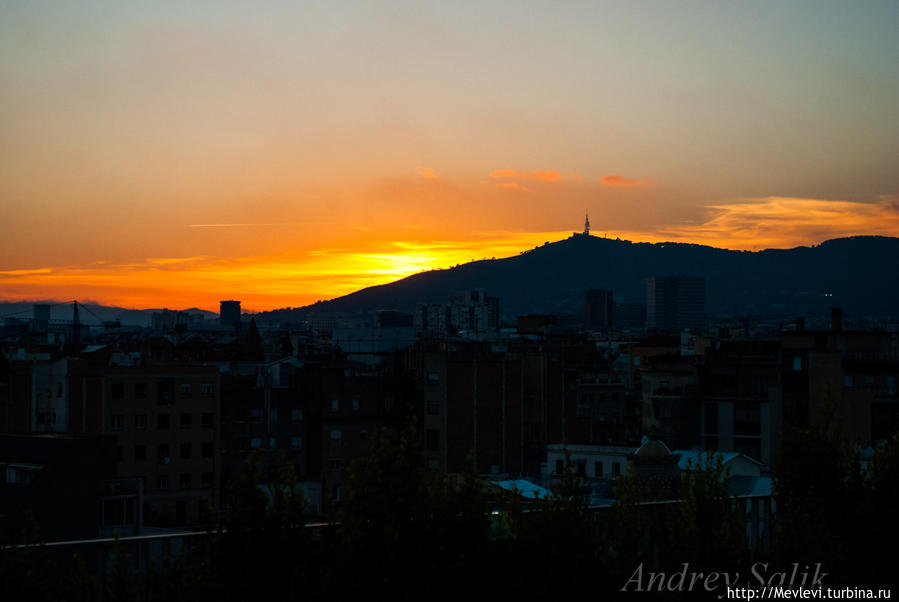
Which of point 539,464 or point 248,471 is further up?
point 248,471

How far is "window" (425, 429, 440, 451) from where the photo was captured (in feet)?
167

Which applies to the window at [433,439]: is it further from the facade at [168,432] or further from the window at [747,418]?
the window at [747,418]

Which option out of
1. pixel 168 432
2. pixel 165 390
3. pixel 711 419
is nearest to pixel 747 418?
pixel 711 419

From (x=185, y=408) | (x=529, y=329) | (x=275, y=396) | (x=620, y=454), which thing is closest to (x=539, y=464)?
(x=620, y=454)

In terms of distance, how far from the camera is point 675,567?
41.1ft

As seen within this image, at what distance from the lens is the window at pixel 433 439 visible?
51.0 metres

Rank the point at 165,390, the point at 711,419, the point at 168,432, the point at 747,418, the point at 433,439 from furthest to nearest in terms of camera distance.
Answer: the point at 711,419 < the point at 747,418 < the point at 433,439 < the point at 165,390 < the point at 168,432

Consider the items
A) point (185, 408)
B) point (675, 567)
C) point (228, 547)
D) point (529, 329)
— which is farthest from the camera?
point (529, 329)

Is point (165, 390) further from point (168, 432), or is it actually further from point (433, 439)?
point (433, 439)

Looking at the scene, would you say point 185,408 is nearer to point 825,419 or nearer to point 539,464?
point 539,464

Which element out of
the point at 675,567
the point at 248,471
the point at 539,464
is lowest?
the point at 539,464

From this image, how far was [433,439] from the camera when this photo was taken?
51.2 metres

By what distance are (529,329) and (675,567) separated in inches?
3774

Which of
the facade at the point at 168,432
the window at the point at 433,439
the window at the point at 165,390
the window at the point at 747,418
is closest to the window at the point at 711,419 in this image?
the window at the point at 747,418
